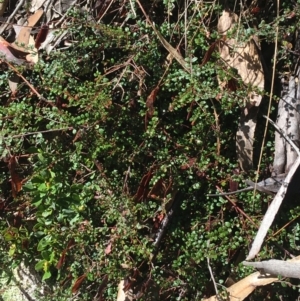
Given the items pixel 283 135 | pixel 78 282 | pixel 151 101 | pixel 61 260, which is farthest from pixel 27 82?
pixel 283 135

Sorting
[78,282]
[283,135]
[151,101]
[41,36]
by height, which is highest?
[41,36]

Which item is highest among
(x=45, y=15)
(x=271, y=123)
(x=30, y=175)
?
(x=45, y=15)

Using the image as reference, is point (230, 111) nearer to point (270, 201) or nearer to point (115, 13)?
point (270, 201)

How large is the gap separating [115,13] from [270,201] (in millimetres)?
1225

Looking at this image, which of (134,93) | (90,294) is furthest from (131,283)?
(134,93)

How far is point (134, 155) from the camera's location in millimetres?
2609

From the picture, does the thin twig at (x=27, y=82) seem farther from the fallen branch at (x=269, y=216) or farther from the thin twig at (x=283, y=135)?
the fallen branch at (x=269, y=216)

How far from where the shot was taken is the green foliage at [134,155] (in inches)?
101

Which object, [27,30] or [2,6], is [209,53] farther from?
[2,6]

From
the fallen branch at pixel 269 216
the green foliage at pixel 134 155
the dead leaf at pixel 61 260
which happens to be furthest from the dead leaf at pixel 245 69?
the dead leaf at pixel 61 260

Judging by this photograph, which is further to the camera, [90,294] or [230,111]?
[90,294]

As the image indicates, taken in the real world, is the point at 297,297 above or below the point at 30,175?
below

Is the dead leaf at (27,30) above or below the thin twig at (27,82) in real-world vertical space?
above

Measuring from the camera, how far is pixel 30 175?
276 cm
